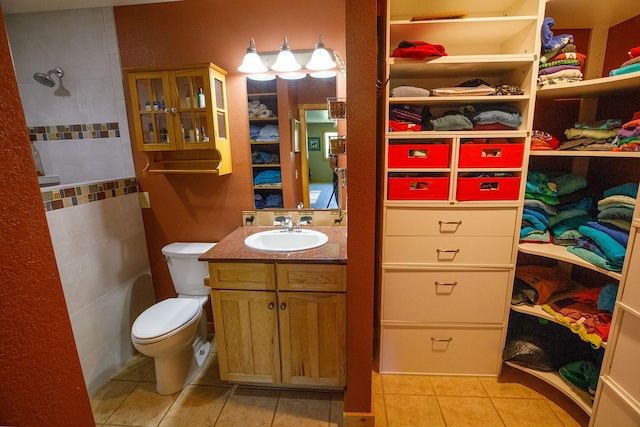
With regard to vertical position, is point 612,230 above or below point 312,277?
above

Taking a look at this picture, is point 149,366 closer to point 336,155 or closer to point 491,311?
point 336,155

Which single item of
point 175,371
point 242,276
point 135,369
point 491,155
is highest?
point 491,155

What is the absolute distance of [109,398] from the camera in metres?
1.75

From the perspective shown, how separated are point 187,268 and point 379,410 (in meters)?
1.43

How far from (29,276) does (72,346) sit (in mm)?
185

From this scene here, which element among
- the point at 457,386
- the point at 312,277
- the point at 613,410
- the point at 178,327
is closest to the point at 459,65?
the point at 312,277

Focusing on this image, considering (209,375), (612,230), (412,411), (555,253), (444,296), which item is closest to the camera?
(612,230)

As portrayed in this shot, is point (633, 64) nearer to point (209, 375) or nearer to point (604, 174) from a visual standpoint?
point (604, 174)

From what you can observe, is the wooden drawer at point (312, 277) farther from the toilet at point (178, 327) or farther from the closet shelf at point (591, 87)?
the closet shelf at point (591, 87)

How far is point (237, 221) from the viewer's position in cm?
214

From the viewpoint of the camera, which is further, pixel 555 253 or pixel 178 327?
pixel 178 327

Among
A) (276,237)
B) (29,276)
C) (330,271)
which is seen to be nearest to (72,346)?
(29,276)

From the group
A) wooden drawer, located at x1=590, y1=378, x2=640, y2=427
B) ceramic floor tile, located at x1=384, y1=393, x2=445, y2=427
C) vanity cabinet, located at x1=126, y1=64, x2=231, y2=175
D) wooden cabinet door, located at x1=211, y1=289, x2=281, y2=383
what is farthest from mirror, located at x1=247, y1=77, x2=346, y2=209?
wooden drawer, located at x1=590, y1=378, x2=640, y2=427

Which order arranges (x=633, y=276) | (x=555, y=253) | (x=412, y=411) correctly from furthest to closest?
1. (x=412, y=411)
2. (x=555, y=253)
3. (x=633, y=276)
